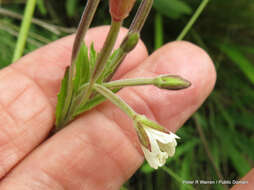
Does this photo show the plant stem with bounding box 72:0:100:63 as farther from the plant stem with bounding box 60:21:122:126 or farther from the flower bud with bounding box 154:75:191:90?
the flower bud with bounding box 154:75:191:90

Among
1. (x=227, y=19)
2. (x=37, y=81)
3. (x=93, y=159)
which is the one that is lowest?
(x=93, y=159)

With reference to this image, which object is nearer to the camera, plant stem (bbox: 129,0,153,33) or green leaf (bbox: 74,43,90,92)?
plant stem (bbox: 129,0,153,33)

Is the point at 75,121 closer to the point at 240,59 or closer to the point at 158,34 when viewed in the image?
the point at 158,34

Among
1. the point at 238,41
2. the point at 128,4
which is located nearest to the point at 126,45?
the point at 128,4

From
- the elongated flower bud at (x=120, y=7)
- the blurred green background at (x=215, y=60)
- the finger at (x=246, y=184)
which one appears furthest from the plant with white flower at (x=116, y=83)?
the blurred green background at (x=215, y=60)

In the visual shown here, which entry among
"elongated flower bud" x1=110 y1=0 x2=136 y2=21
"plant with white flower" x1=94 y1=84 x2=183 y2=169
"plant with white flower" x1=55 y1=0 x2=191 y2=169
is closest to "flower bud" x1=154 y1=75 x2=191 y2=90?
"plant with white flower" x1=55 y1=0 x2=191 y2=169

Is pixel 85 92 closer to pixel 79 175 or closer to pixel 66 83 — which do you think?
pixel 66 83
